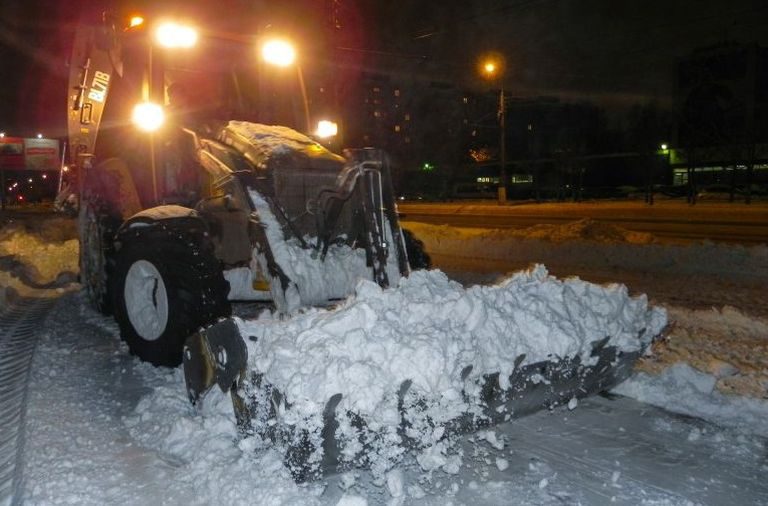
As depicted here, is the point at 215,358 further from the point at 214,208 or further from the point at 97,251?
the point at 97,251

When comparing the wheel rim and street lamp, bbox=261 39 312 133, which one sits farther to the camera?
street lamp, bbox=261 39 312 133

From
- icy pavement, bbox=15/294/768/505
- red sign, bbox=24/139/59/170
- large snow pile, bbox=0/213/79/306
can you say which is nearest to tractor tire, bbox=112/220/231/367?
icy pavement, bbox=15/294/768/505

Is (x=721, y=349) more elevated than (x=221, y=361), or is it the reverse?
(x=221, y=361)

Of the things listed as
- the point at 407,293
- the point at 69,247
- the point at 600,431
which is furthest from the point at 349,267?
the point at 69,247

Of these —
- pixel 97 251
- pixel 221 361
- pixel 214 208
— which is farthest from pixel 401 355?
pixel 97 251

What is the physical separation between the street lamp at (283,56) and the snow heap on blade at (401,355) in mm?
3756

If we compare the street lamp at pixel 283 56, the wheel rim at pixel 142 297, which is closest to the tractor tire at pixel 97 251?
the wheel rim at pixel 142 297

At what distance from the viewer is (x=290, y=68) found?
24.6ft

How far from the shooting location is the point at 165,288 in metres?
5.32

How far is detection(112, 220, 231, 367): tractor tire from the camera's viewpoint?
5.23 metres

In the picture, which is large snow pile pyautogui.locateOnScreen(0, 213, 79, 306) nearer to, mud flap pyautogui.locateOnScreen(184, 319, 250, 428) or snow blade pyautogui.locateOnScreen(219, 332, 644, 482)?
mud flap pyautogui.locateOnScreen(184, 319, 250, 428)

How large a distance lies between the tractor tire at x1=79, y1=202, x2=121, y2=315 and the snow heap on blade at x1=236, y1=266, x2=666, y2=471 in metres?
3.83

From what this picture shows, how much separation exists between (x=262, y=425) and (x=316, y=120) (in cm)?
467

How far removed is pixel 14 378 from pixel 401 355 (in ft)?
12.6
